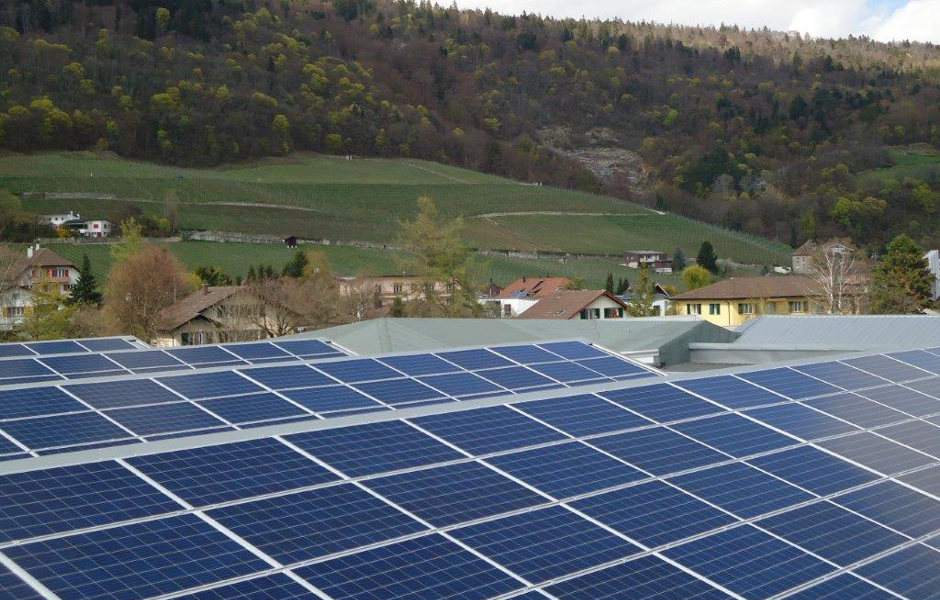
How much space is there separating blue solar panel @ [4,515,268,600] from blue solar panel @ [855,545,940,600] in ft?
21.4

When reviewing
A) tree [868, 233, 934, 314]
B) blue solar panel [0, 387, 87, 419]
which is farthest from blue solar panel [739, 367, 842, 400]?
tree [868, 233, 934, 314]

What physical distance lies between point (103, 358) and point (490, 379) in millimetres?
13039

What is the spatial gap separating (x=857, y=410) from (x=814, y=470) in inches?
162

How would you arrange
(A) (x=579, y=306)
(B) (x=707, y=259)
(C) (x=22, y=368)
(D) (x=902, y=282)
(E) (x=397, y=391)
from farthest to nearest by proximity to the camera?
(B) (x=707, y=259)
(A) (x=579, y=306)
(D) (x=902, y=282)
(C) (x=22, y=368)
(E) (x=397, y=391)

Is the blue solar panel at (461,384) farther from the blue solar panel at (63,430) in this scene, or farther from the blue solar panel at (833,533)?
the blue solar panel at (833,533)

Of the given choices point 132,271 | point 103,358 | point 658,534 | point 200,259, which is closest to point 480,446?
point 658,534

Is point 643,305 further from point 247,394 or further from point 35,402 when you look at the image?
point 35,402

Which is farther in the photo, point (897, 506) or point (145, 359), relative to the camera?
point (145, 359)

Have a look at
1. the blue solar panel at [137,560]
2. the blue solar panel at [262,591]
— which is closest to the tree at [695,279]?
the blue solar panel at [137,560]

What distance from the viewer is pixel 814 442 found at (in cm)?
1633

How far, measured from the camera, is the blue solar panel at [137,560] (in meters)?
9.04

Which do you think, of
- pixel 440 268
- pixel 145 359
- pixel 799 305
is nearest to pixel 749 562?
pixel 145 359

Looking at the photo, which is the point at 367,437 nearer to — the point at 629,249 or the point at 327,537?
the point at 327,537

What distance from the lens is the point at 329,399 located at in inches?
807
